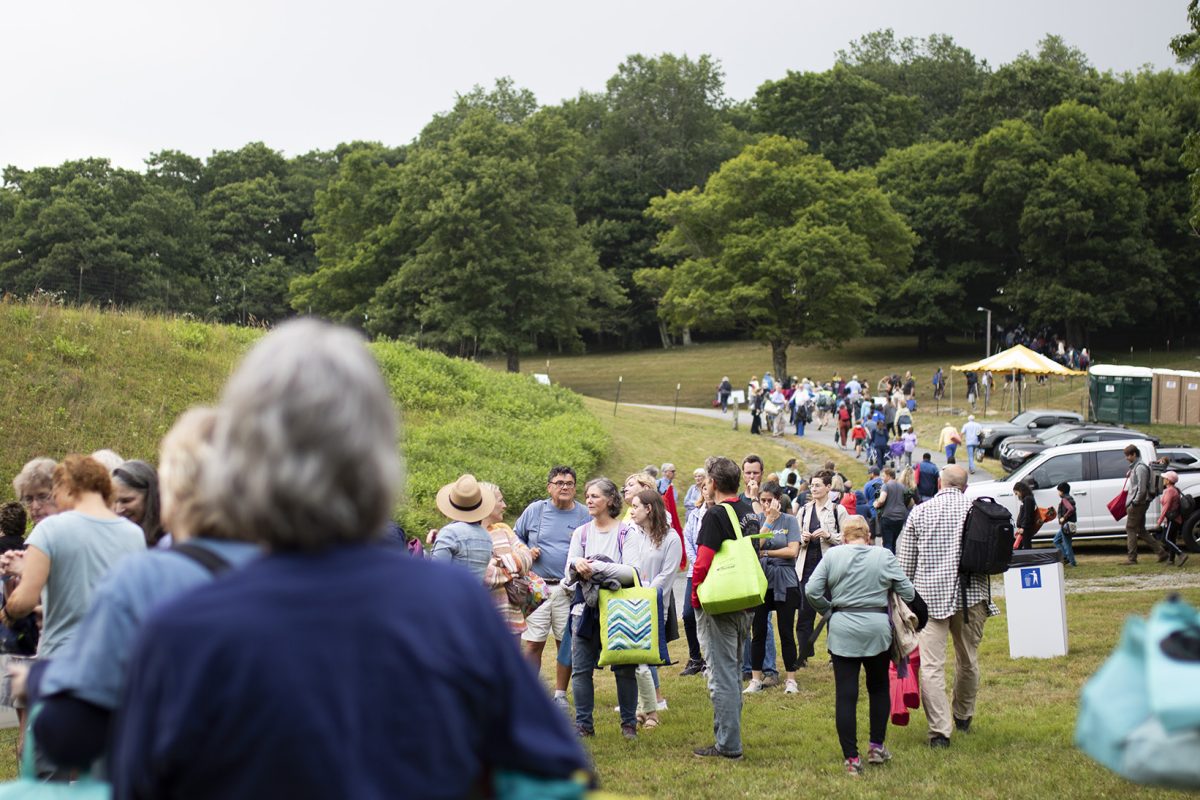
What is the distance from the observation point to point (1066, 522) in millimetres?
20234

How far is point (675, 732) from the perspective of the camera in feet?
31.9

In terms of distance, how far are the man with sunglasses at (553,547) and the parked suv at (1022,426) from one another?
89.6 feet

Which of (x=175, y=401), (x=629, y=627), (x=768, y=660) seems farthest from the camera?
(x=175, y=401)

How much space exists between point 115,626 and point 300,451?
92cm

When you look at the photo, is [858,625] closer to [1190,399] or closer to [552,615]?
[552,615]

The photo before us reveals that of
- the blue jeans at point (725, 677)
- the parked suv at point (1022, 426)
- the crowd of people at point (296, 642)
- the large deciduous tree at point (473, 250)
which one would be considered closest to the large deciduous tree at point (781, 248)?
the large deciduous tree at point (473, 250)

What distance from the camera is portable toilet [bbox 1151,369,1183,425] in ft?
133

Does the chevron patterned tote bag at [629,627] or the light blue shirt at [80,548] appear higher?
the light blue shirt at [80,548]

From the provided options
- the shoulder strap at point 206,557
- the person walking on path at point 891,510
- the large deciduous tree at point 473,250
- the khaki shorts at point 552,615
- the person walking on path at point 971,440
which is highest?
the large deciduous tree at point 473,250

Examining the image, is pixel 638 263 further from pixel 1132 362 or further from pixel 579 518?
pixel 579 518

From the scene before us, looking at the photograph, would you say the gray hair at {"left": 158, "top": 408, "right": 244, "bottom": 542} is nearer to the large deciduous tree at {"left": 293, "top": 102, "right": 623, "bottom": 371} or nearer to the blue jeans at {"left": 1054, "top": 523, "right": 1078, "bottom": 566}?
the blue jeans at {"left": 1054, "top": 523, "right": 1078, "bottom": 566}

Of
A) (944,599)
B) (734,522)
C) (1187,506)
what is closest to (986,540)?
(944,599)

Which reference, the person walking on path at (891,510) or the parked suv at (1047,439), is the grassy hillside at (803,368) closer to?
the parked suv at (1047,439)

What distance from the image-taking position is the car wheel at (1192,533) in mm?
20766
